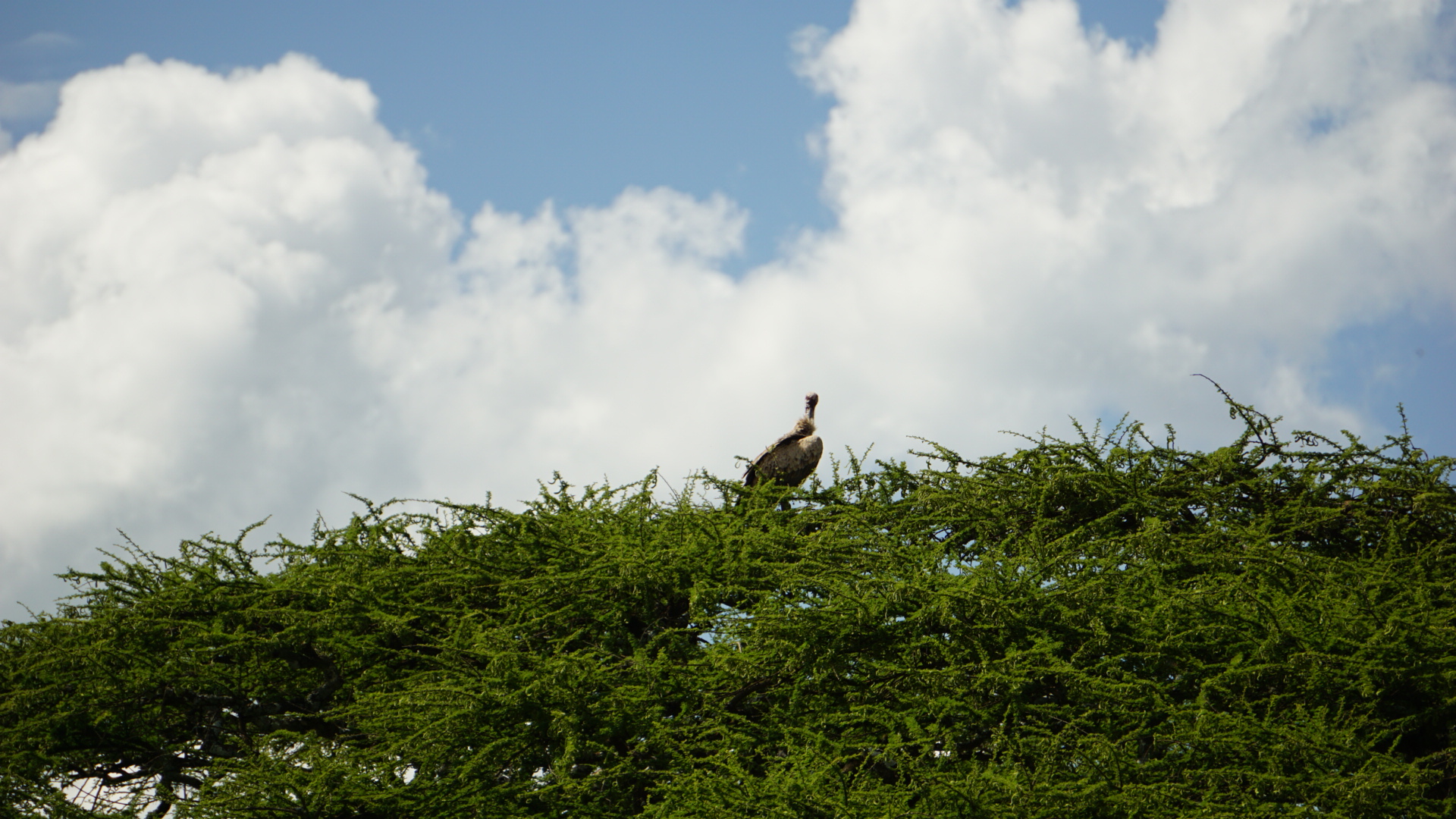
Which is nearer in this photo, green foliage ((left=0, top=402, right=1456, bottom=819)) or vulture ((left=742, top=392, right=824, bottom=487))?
green foliage ((left=0, top=402, right=1456, bottom=819))

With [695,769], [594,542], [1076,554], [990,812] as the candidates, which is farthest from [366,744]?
[1076,554]

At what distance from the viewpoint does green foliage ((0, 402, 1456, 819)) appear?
7492 mm

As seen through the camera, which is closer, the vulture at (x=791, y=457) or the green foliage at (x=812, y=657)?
the green foliage at (x=812, y=657)

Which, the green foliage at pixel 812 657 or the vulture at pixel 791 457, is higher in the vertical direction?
the vulture at pixel 791 457

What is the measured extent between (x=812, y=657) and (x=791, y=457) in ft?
14.2

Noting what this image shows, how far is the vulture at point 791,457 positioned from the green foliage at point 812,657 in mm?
484

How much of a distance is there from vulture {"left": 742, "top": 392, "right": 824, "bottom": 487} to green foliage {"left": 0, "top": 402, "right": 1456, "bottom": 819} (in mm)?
484

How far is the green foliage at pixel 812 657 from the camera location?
7492mm

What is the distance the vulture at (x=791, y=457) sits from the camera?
12.7 metres

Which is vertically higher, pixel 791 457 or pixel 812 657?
pixel 791 457

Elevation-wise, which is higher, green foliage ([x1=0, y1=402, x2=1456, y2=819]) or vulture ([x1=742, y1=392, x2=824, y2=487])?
vulture ([x1=742, y1=392, x2=824, y2=487])

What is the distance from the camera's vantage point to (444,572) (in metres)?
10.8

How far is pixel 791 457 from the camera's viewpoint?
1272 centimetres

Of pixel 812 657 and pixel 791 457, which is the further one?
pixel 791 457
